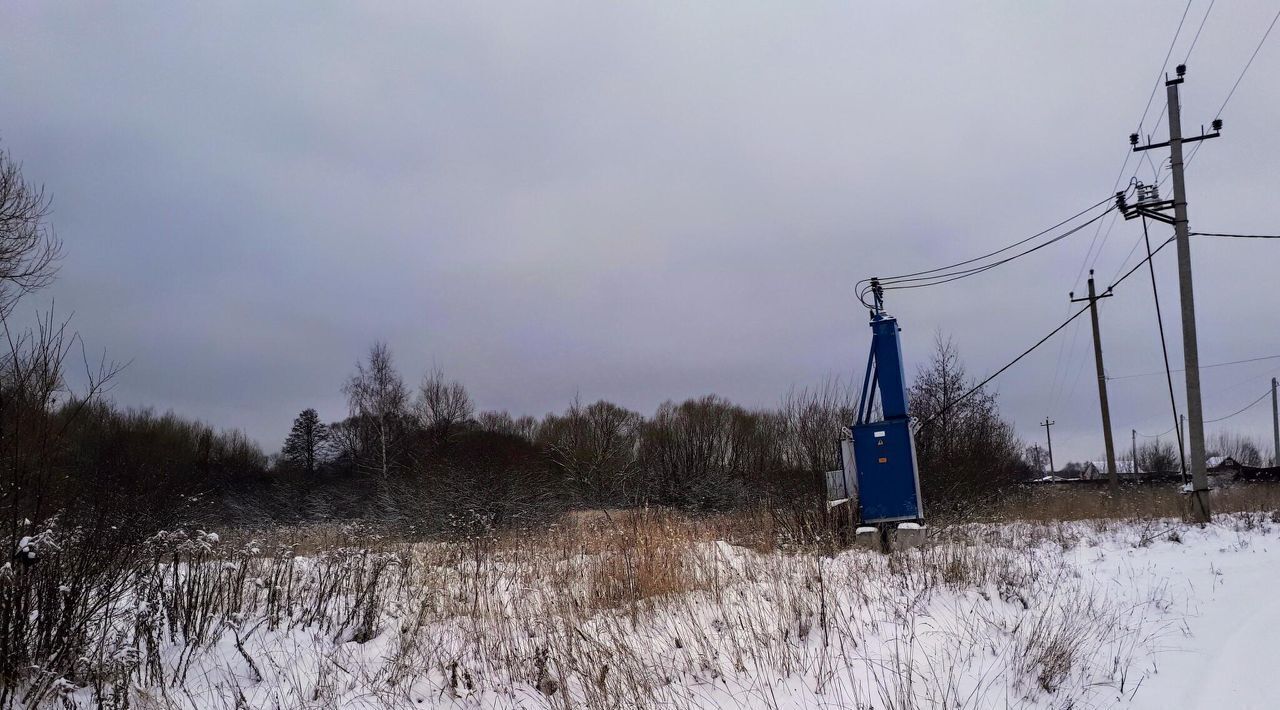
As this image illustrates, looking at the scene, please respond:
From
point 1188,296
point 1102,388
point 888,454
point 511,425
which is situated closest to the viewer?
point 888,454

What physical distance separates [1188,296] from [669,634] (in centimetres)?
1533

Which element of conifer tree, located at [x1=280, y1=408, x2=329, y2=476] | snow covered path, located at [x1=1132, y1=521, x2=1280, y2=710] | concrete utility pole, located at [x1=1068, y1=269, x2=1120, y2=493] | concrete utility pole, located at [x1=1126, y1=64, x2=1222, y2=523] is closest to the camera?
snow covered path, located at [x1=1132, y1=521, x2=1280, y2=710]

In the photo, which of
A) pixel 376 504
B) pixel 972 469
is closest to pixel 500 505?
pixel 376 504

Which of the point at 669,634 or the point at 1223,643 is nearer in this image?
the point at 669,634

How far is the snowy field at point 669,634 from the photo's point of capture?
4.64 m

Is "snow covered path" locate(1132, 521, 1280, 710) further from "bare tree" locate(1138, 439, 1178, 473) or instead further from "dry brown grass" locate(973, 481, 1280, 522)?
"bare tree" locate(1138, 439, 1178, 473)

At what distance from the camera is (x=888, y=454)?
10.9m

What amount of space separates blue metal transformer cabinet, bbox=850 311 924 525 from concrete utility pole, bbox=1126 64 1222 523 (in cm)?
773

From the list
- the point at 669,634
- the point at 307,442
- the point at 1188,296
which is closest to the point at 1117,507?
the point at 1188,296

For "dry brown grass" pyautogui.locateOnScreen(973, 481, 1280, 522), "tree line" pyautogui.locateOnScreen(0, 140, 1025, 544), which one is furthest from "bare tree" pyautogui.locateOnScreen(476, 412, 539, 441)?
"dry brown grass" pyautogui.locateOnScreen(973, 481, 1280, 522)

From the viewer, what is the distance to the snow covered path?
4.77 meters

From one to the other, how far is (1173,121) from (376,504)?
78.0 ft

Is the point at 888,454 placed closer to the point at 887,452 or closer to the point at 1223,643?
the point at 887,452

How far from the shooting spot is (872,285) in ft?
38.4
